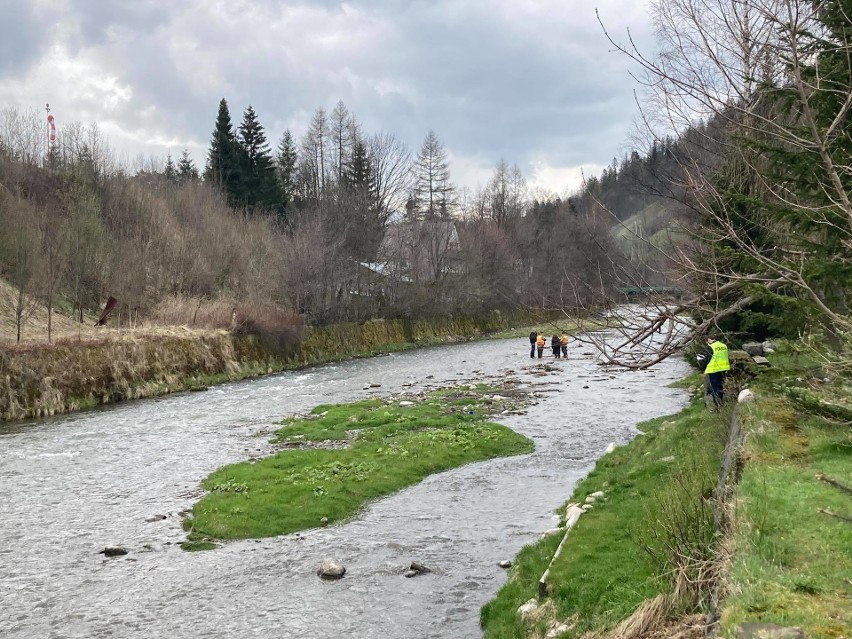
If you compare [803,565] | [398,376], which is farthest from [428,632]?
[398,376]

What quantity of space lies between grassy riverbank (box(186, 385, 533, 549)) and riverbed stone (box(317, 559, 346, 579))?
7.51 feet

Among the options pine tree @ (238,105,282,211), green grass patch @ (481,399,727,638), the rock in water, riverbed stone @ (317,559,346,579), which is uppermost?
pine tree @ (238,105,282,211)

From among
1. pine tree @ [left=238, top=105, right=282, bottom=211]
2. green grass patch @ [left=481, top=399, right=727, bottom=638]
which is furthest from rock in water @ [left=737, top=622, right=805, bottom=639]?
pine tree @ [left=238, top=105, right=282, bottom=211]

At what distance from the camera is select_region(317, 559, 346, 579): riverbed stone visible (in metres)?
Result: 11.4

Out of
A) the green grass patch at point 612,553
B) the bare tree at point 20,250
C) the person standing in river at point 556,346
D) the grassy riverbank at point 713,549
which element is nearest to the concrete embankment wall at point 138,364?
the bare tree at point 20,250

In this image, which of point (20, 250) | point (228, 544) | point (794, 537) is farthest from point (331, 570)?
point (20, 250)

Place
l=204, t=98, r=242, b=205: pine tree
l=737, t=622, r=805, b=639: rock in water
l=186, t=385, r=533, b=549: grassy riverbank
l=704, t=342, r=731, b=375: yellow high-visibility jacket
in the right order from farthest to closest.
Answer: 1. l=204, t=98, r=242, b=205: pine tree
2. l=704, t=342, r=731, b=375: yellow high-visibility jacket
3. l=186, t=385, r=533, b=549: grassy riverbank
4. l=737, t=622, r=805, b=639: rock in water

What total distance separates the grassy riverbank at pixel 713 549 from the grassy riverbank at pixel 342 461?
529 cm

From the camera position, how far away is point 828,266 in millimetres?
9961

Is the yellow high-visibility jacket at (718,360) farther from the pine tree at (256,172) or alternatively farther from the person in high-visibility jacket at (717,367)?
the pine tree at (256,172)

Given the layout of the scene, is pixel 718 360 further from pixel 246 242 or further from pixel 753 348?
pixel 246 242

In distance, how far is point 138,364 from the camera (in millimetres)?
32250

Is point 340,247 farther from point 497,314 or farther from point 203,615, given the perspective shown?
point 203,615

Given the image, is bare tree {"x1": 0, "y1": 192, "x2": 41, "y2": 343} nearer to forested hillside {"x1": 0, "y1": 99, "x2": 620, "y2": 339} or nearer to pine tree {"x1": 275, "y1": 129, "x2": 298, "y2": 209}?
forested hillside {"x1": 0, "y1": 99, "x2": 620, "y2": 339}
